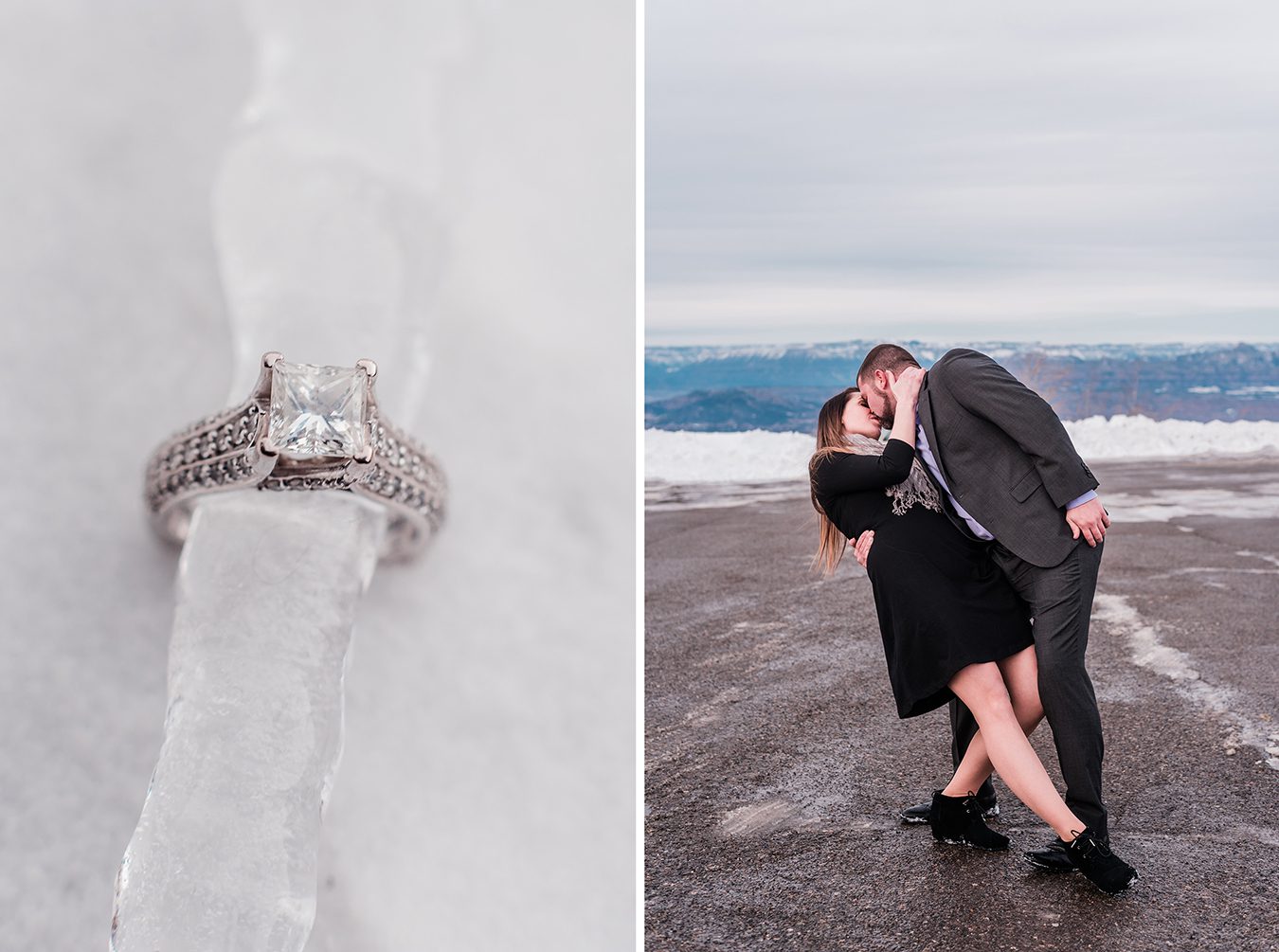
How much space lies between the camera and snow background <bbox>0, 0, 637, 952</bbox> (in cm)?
73

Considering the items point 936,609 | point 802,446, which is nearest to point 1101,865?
point 936,609

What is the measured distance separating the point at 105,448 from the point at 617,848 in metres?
0.50

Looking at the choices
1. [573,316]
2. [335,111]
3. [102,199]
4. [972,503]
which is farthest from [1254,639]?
[102,199]

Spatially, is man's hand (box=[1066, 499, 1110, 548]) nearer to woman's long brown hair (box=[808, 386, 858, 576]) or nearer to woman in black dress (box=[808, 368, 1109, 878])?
woman in black dress (box=[808, 368, 1109, 878])

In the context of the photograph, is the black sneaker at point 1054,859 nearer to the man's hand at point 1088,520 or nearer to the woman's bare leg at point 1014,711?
the woman's bare leg at point 1014,711

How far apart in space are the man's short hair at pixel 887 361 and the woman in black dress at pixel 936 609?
1 centimetres

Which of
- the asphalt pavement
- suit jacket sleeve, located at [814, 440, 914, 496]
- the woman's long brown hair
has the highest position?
the woman's long brown hair

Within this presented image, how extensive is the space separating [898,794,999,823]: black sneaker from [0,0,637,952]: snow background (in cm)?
50

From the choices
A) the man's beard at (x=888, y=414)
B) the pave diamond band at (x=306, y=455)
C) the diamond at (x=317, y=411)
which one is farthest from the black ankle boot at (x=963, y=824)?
the diamond at (x=317, y=411)

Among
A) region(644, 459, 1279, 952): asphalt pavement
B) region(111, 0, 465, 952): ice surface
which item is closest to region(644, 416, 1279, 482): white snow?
→ region(644, 459, 1279, 952): asphalt pavement

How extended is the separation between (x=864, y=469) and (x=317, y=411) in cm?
69

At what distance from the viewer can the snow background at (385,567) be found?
28.8 inches

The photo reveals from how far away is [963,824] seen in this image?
3.86 ft

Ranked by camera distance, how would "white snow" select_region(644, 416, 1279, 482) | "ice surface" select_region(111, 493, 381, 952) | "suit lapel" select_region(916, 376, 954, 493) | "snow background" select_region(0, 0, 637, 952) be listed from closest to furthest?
"ice surface" select_region(111, 493, 381, 952) < "snow background" select_region(0, 0, 637, 952) < "suit lapel" select_region(916, 376, 954, 493) < "white snow" select_region(644, 416, 1279, 482)
